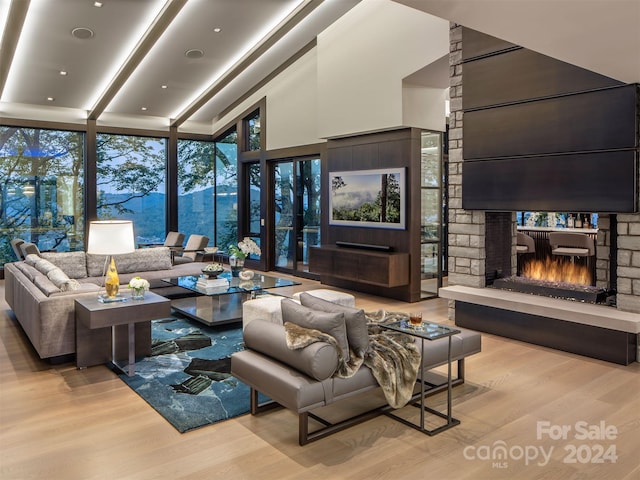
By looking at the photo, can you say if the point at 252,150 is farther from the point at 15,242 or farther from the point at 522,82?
the point at 522,82

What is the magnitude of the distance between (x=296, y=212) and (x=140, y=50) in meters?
3.89

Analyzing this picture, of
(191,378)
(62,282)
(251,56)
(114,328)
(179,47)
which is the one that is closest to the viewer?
(191,378)

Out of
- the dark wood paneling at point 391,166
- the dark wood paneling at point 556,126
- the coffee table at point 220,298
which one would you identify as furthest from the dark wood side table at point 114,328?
the dark wood paneling at point 556,126

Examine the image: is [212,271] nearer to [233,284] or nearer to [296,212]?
[233,284]

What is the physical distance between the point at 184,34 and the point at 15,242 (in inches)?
181

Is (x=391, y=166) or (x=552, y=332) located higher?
(x=391, y=166)

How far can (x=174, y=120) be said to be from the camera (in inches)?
429

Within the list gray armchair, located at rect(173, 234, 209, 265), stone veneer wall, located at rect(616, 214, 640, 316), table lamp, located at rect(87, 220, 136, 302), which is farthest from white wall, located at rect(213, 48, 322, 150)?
stone veneer wall, located at rect(616, 214, 640, 316)

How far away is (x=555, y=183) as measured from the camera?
4.89 metres

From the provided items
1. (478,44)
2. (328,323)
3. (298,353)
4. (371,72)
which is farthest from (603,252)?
(298,353)

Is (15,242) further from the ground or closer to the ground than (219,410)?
further from the ground

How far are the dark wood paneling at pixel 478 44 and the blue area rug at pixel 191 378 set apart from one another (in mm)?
4106

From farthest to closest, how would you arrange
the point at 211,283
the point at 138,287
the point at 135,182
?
1. the point at 135,182
2. the point at 211,283
3. the point at 138,287

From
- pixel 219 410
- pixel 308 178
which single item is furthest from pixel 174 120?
pixel 219 410
